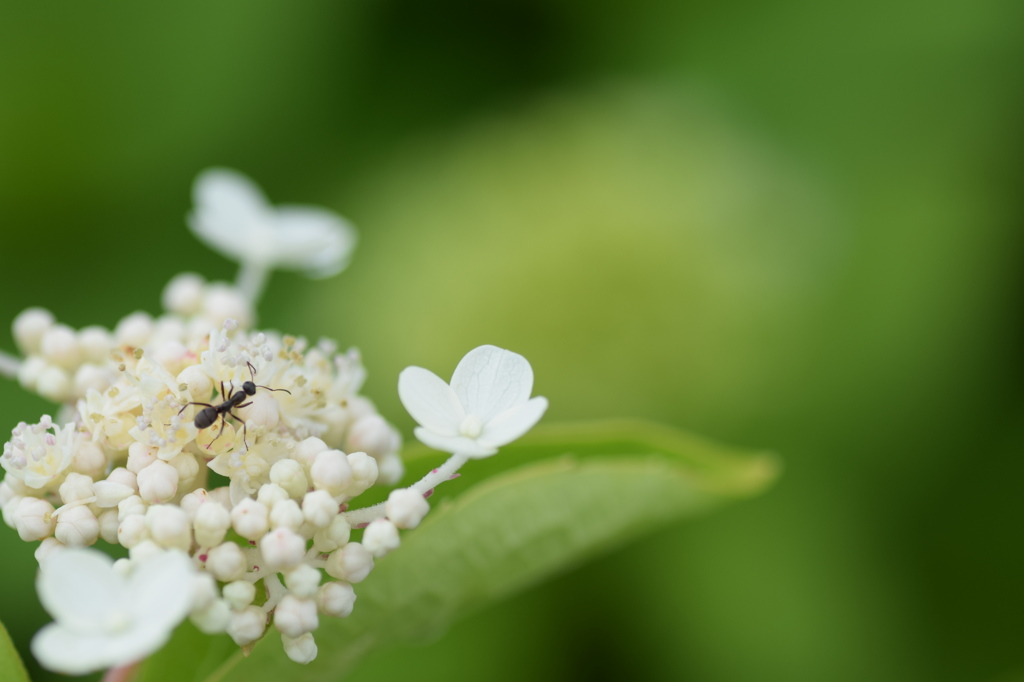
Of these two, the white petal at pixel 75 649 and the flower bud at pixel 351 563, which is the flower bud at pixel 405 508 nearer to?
the flower bud at pixel 351 563

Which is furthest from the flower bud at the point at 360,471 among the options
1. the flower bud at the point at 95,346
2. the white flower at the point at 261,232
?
the white flower at the point at 261,232

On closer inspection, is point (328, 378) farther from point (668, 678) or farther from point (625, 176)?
point (625, 176)

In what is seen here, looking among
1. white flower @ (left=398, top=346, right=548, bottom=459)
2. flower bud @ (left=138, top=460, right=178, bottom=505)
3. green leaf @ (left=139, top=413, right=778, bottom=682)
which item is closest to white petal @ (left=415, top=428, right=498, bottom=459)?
white flower @ (left=398, top=346, right=548, bottom=459)

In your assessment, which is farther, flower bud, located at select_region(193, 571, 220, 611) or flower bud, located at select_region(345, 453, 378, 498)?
flower bud, located at select_region(345, 453, 378, 498)

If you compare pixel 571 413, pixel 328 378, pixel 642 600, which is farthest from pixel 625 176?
pixel 328 378

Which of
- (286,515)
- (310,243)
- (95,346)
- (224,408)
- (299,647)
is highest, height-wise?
(310,243)

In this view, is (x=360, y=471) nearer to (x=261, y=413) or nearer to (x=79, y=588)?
(x=261, y=413)

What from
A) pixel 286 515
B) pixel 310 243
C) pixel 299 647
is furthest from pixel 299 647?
pixel 310 243

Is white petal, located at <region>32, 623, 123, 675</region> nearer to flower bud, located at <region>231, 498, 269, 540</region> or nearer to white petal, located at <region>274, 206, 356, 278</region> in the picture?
flower bud, located at <region>231, 498, 269, 540</region>
